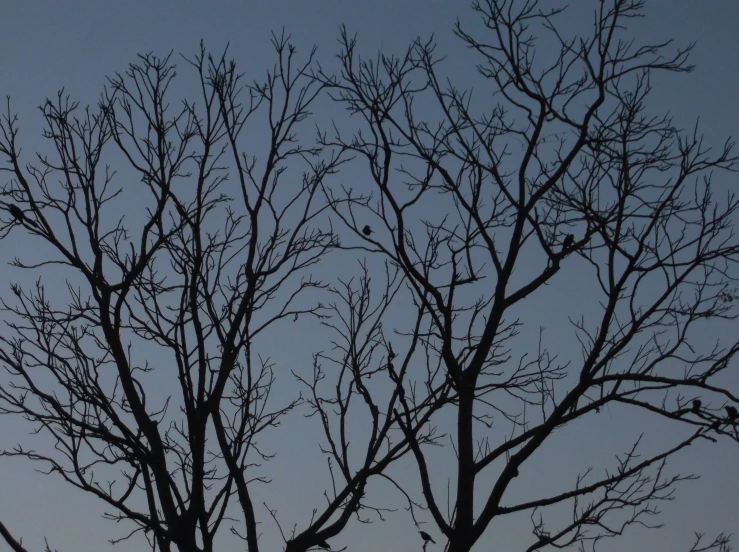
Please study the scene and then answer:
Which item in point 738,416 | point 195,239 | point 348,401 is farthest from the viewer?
point 348,401

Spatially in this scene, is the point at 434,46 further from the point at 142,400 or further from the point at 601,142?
the point at 142,400

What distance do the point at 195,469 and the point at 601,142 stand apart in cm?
357

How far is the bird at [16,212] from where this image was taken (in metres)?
6.45

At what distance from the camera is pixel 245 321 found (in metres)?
6.45

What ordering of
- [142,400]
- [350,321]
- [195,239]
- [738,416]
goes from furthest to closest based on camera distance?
[350,321] → [195,239] → [142,400] → [738,416]

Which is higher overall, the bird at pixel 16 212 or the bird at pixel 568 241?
the bird at pixel 568 241

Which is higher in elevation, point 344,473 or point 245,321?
point 245,321

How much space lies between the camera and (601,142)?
20.8 ft

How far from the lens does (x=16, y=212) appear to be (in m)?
6.48

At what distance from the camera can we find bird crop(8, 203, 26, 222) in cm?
645

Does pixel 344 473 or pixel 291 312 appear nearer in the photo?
pixel 344 473

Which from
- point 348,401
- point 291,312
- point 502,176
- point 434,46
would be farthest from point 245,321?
point 434,46

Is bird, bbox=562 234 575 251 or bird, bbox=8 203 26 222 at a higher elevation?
bird, bbox=562 234 575 251

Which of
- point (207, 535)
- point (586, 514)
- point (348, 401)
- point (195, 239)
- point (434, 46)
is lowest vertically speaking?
point (207, 535)
